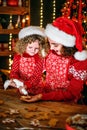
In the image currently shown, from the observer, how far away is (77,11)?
6520 millimetres

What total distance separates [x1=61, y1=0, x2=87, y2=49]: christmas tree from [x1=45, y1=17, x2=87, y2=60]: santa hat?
2.90 meters

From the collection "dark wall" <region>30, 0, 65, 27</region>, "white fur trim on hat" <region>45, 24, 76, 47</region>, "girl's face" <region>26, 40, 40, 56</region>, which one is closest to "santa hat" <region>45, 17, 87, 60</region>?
"white fur trim on hat" <region>45, 24, 76, 47</region>

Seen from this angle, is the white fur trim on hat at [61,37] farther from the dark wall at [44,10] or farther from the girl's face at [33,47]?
the dark wall at [44,10]

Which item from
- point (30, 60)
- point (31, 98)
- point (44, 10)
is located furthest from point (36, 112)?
point (44, 10)

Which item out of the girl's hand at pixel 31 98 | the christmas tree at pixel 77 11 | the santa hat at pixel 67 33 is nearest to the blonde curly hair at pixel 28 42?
the santa hat at pixel 67 33

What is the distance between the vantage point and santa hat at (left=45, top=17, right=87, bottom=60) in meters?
2.87

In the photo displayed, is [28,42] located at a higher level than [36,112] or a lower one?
higher

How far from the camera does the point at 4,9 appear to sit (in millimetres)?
6016

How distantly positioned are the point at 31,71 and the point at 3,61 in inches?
131

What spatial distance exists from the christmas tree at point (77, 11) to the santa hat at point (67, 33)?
2901mm

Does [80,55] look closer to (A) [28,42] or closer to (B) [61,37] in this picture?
(B) [61,37]

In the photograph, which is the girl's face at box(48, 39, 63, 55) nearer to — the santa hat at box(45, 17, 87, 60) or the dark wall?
the santa hat at box(45, 17, 87, 60)

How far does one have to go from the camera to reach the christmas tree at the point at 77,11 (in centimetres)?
600

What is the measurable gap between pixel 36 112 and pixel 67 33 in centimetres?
84
